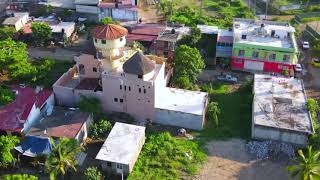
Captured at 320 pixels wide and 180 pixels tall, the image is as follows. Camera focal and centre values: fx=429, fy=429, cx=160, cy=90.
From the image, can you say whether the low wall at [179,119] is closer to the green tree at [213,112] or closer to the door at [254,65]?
the green tree at [213,112]

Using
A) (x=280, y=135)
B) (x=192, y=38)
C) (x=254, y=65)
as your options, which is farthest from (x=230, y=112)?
(x=192, y=38)

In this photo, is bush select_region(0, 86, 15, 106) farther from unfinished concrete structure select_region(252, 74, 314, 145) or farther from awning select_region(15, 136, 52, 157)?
unfinished concrete structure select_region(252, 74, 314, 145)

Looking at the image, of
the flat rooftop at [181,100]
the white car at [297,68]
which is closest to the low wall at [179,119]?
the flat rooftop at [181,100]

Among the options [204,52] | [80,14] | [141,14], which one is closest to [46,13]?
[80,14]

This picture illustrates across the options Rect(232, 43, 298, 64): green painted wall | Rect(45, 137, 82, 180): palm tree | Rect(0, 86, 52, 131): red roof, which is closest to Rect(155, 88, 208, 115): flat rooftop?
Rect(232, 43, 298, 64): green painted wall

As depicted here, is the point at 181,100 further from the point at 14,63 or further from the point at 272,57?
the point at 14,63

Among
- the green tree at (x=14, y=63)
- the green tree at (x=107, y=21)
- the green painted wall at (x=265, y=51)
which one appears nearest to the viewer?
the green tree at (x=14, y=63)
